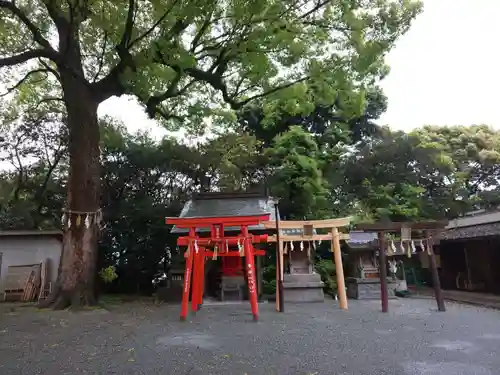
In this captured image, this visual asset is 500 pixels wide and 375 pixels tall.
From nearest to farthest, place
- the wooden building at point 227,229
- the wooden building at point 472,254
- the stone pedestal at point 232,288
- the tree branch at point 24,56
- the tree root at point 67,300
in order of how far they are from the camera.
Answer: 1. the tree branch at point 24,56
2. the tree root at point 67,300
3. the wooden building at point 227,229
4. the stone pedestal at point 232,288
5. the wooden building at point 472,254

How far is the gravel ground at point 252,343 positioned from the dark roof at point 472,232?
9.59 feet

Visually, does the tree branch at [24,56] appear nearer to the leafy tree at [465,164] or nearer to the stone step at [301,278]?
the stone step at [301,278]

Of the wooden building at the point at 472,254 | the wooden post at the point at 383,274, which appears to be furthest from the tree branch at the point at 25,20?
the wooden building at the point at 472,254

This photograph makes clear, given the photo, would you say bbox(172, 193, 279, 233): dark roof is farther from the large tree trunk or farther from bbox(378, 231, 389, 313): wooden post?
bbox(378, 231, 389, 313): wooden post

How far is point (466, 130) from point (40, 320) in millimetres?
22174

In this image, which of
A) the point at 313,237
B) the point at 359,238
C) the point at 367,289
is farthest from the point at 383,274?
the point at 359,238

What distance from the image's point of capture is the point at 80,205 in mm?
10539

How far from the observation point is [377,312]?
32.4ft

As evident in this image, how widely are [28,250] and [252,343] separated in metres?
12.4

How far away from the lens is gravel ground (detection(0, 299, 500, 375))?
4781 millimetres

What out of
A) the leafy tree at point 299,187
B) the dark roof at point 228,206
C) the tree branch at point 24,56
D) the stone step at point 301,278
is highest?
the tree branch at point 24,56

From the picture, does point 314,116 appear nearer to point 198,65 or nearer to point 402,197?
point 402,197

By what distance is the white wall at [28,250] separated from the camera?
14891 mm

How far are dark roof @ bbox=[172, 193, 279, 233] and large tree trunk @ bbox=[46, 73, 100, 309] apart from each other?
105 inches
